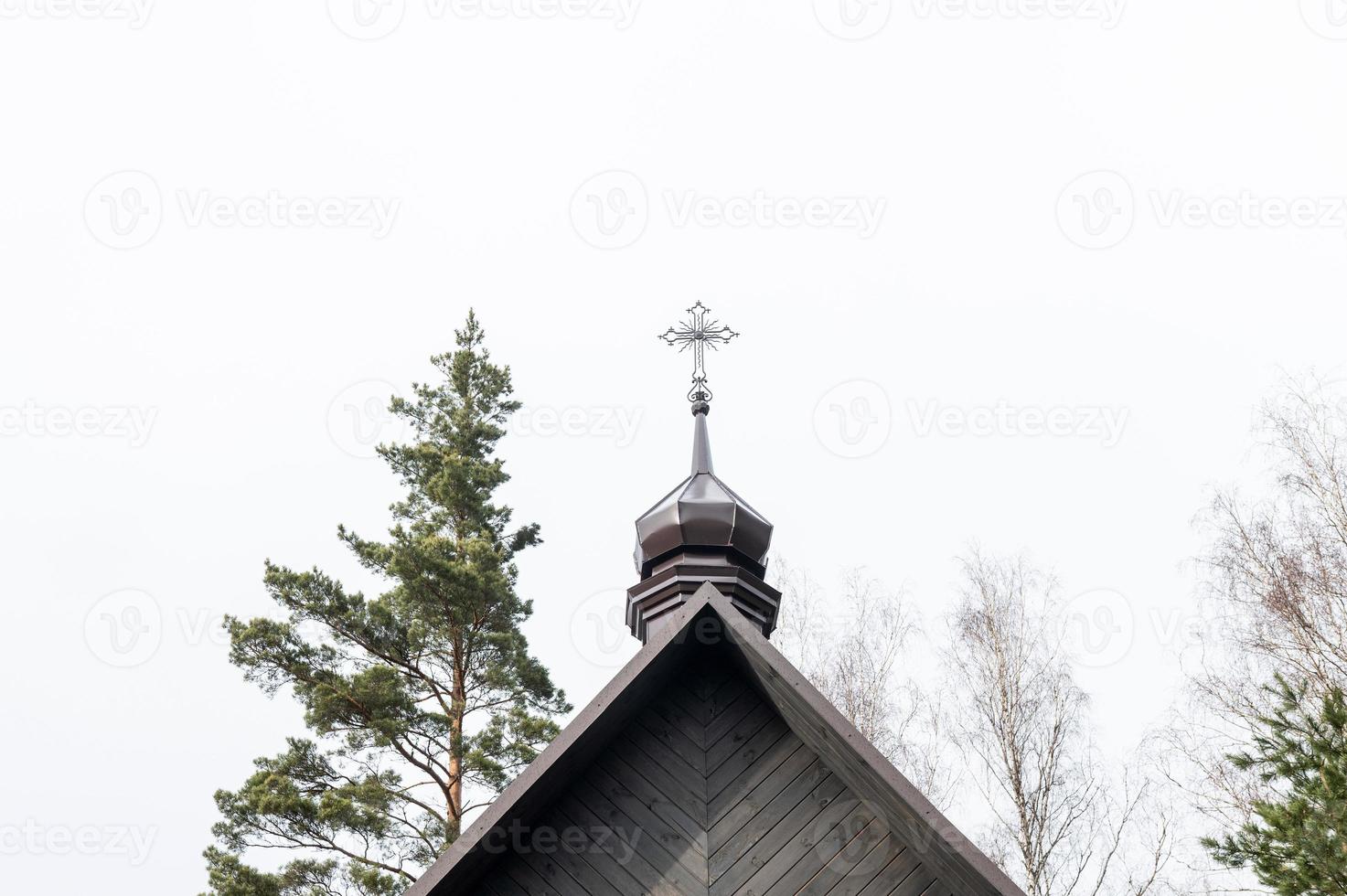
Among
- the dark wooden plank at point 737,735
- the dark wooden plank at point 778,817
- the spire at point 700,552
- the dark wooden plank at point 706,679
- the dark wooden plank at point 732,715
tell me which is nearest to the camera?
the dark wooden plank at point 778,817

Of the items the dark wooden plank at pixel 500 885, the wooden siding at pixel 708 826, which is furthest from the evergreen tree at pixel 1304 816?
the dark wooden plank at pixel 500 885

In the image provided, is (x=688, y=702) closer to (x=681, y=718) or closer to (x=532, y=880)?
(x=681, y=718)

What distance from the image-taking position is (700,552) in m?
9.85

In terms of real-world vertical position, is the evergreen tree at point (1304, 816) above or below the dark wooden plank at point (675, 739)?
below

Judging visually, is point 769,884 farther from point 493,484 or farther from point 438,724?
point 493,484

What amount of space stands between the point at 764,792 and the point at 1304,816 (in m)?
4.08

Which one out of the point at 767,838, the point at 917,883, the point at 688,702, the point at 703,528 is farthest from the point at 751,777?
the point at 703,528

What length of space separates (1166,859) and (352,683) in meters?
13.2

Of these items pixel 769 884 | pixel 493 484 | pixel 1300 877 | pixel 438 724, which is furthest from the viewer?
pixel 493 484

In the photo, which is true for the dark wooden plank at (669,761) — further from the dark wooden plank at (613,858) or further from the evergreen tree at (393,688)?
the evergreen tree at (393,688)

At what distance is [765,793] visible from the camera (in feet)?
24.2

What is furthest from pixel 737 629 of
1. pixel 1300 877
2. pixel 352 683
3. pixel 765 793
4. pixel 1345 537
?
pixel 1345 537

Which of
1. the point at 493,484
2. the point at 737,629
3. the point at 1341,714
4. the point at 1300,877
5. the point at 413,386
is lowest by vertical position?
the point at 1300,877

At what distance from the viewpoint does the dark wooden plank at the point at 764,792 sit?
725 cm
